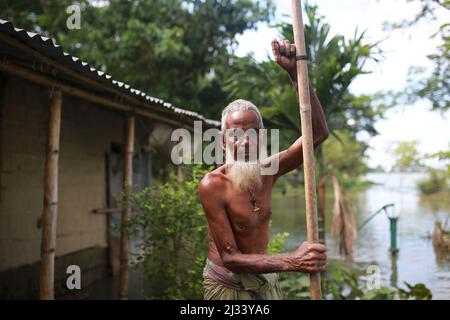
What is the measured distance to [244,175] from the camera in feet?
7.43

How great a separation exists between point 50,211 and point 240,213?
253 centimetres

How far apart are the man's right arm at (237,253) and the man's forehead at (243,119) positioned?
0.31 metres

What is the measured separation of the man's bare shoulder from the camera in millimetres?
2230

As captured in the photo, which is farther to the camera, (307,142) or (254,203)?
(254,203)

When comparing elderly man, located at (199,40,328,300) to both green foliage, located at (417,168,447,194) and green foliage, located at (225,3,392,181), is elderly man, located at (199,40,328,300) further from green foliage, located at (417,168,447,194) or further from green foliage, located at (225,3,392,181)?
green foliage, located at (417,168,447,194)

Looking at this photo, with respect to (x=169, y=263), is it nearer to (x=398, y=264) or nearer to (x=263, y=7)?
(x=398, y=264)

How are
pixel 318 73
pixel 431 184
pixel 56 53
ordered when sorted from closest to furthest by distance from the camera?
pixel 56 53 → pixel 318 73 → pixel 431 184

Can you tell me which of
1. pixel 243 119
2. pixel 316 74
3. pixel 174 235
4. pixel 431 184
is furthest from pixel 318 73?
pixel 431 184

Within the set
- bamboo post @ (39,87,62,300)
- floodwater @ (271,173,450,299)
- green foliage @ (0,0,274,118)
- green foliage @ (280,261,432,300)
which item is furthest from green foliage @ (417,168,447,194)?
bamboo post @ (39,87,62,300)

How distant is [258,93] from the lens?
867 centimetres

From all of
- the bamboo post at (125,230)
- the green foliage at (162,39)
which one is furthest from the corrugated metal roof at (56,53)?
the green foliage at (162,39)

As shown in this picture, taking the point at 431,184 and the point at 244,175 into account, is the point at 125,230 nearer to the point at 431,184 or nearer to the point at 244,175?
the point at 244,175
